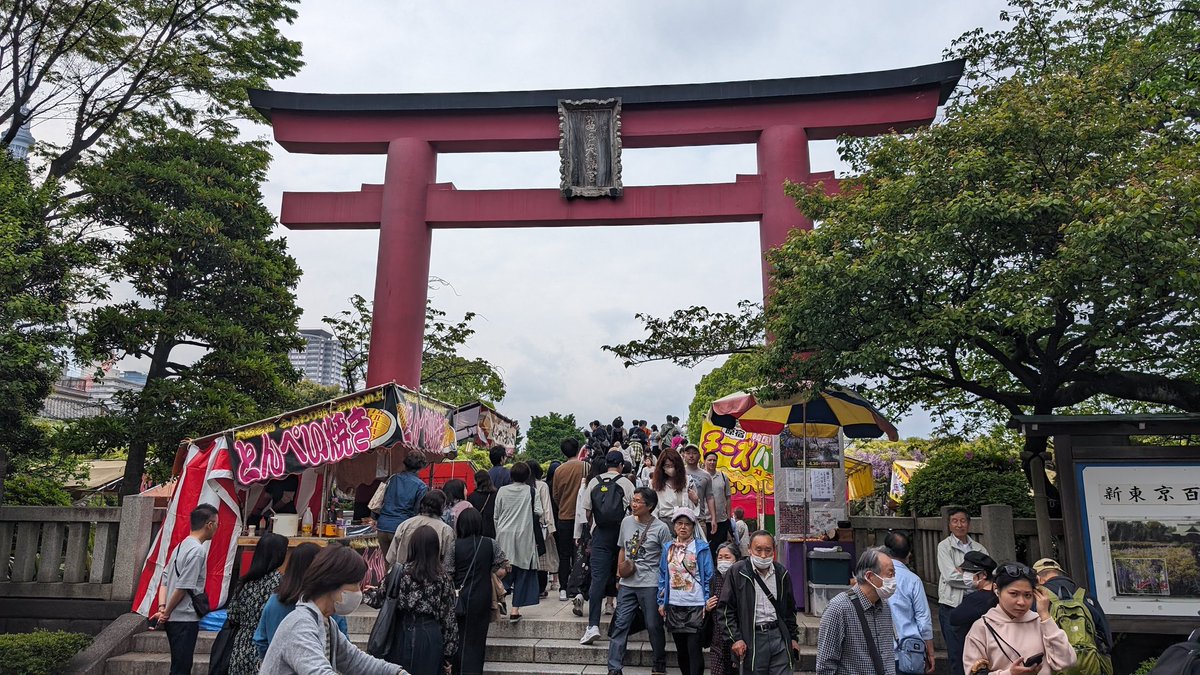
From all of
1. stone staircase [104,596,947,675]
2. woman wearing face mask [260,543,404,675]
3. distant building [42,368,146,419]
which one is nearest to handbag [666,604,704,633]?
stone staircase [104,596,947,675]

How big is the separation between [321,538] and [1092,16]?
12626mm

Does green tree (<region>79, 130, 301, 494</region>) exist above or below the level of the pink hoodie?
above

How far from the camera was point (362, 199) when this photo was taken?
42.6 ft

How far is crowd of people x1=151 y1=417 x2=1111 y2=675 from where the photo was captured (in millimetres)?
3717

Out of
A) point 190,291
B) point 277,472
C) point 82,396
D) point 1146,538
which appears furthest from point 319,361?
point 1146,538

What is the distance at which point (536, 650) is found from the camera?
6.84 meters

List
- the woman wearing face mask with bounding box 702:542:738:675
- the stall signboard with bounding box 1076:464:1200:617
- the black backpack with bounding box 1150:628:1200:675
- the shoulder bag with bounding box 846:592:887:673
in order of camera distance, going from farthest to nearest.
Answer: the stall signboard with bounding box 1076:464:1200:617 < the woman wearing face mask with bounding box 702:542:738:675 < the shoulder bag with bounding box 846:592:887:673 < the black backpack with bounding box 1150:628:1200:675

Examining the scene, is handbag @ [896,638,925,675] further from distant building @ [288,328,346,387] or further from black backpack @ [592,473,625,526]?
distant building @ [288,328,346,387]

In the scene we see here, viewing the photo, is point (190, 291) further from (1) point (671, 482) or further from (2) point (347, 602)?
(2) point (347, 602)

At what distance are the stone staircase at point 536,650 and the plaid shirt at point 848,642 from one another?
2.40 metres

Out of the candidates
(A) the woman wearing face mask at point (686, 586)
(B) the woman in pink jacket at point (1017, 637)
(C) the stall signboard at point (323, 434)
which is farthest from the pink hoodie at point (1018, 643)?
(C) the stall signboard at point (323, 434)

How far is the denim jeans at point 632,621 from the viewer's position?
6051 millimetres

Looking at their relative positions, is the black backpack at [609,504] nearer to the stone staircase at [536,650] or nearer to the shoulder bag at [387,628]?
the stone staircase at [536,650]

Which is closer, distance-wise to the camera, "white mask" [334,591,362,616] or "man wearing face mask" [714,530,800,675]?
"white mask" [334,591,362,616]
